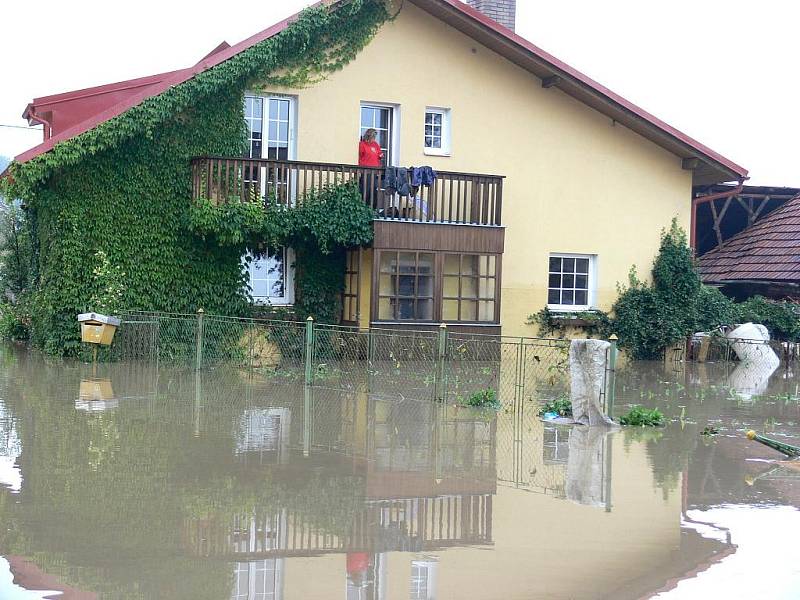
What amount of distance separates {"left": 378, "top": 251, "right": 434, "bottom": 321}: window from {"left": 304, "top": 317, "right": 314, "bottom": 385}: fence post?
15.8 ft

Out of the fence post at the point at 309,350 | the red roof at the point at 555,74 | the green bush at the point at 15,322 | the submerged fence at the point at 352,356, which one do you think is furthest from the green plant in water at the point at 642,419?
the green bush at the point at 15,322

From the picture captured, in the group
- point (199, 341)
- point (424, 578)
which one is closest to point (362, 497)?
point (424, 578)

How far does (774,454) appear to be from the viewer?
1164cm

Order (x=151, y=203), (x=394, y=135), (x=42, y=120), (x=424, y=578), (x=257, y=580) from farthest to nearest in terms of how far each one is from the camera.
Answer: (x=42, y=120), (x=394, y=135), (x=151, y=203), (x=424, y=578), (x=257, y=580)

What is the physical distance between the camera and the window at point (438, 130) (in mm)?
23234

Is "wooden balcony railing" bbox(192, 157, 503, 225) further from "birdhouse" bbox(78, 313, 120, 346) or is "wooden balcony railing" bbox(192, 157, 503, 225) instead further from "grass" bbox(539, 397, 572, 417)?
"grass" bbox(539, 397, 572, 417)

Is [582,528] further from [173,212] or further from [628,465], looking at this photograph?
[173,212]

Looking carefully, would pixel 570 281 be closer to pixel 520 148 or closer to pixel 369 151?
pixel 520 148

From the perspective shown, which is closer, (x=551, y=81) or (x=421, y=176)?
(x=421, y=176)

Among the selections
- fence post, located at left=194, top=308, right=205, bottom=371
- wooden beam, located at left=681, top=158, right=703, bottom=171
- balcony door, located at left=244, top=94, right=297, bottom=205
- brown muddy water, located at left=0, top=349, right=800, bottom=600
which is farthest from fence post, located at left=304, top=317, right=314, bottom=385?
Answer: wooden beam, located at left=681, top=158, right=703, bottom=171

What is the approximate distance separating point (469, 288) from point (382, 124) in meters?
3.84

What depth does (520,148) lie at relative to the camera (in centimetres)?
2383

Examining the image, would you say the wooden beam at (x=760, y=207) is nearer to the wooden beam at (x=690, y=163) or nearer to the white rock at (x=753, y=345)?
the wooden beam at (x=690, y=163)

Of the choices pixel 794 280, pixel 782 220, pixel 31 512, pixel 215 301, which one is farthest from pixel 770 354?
pixel 31 512
